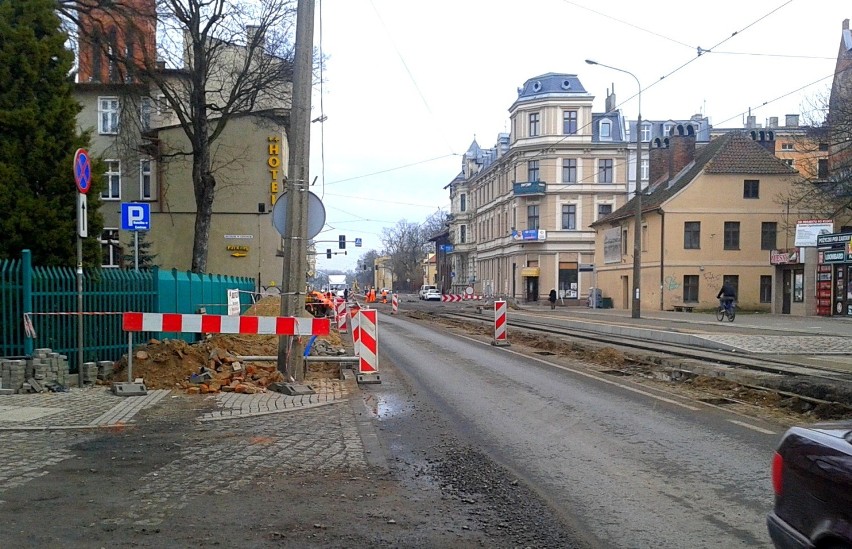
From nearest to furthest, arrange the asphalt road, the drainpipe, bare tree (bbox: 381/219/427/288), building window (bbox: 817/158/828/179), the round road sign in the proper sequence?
the asphalt road
the round road sign
building window (bbox: 817/158/828/179)
the drainpipe
bare tree (bbox: 381/219/427/288)

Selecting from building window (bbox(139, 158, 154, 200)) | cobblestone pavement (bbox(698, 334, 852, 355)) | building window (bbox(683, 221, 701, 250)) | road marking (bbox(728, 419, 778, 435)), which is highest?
building window (bbox(139, 158, 154, 200))

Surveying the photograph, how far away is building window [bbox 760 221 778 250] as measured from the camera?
Result: 146 feet

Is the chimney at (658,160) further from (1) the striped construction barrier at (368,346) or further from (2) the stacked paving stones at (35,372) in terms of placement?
(2) the stacked paving stones at (35,372)

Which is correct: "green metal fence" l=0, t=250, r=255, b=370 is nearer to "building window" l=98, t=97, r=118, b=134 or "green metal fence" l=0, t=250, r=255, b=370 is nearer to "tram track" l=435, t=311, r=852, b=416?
"tram track" l=435, t=311, r=852, b=416

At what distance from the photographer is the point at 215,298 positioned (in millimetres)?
19672

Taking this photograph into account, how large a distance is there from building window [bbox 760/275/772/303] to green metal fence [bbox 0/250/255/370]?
38.8 metres

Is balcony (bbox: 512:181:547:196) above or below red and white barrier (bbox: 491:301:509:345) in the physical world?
above

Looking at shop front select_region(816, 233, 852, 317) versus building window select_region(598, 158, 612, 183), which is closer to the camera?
shop front select_region(816, 233, 852, 317)

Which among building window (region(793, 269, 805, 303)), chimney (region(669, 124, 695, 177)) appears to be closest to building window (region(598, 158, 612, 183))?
chimney (region(669, 124, 695, 177))

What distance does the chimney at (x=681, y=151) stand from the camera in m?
51.3

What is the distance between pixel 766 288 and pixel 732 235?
367 cm

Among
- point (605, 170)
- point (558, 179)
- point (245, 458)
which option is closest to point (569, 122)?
point (558, 179)

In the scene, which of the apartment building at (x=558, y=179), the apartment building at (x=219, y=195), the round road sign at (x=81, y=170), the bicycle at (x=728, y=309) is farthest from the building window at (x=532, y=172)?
the round road sign at (x=81, y=170)

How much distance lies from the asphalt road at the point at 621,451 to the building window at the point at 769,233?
3509 centimetres
